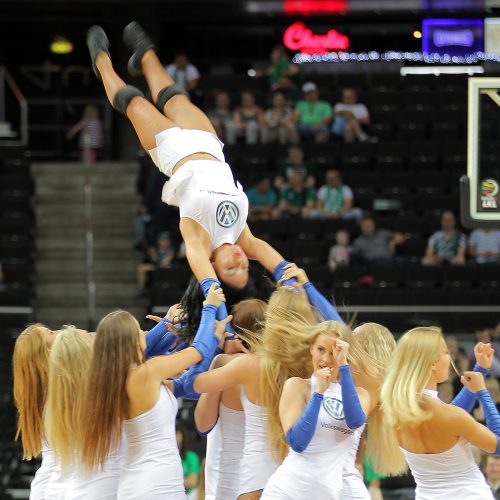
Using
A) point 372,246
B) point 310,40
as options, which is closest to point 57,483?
point 372,246

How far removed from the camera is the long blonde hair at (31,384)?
5.24 m

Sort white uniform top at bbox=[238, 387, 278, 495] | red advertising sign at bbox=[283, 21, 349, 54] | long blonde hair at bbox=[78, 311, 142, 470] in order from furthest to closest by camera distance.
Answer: red advertising sign at bbox=[283, 21, 349, 54] → white uniform top at bbox=[238, 387, 278, 495] → long blonde hair at bbox=[78, 311, 142, 470]

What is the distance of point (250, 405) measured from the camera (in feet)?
16.8

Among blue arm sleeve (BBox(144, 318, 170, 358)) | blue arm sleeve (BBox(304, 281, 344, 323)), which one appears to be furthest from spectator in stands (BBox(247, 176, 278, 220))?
blue arm sleeve (BBox(144, 318, 170, 358))

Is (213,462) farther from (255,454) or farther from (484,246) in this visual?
(484,246)

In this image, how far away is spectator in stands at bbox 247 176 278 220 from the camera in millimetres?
13008

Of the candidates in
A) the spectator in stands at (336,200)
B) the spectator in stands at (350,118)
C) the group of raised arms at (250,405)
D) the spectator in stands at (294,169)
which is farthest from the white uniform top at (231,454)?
the spectator in stands at (350,118)

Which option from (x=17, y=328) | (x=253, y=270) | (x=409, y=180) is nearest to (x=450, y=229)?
(x=409, y=180)

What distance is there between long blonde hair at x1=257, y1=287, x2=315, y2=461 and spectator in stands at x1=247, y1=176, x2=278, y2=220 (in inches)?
312

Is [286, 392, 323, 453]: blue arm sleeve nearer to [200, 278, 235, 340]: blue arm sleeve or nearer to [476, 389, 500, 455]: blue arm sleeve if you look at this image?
[476, 389, 500, 455]: blue arm sleeve

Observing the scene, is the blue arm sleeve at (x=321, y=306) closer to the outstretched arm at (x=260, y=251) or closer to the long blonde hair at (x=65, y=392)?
the outstretched arm at (x=260, y=251)

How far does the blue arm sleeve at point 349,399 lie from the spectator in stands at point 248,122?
9705mm

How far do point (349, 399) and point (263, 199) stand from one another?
867 centimetres

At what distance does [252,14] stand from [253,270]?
25.0 ft
